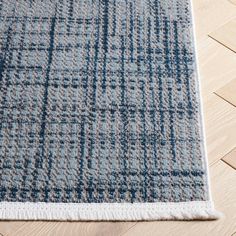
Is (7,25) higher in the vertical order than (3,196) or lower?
higher

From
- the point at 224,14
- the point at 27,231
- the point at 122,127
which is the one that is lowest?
the point at 27,231

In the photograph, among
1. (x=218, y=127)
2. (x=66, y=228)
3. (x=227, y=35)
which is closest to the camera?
(x=66, y=228)

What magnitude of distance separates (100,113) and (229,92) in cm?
27

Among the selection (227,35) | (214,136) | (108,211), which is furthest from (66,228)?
(227,35)

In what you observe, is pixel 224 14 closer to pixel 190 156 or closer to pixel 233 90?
pixel 233 90

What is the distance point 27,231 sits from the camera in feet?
2.28

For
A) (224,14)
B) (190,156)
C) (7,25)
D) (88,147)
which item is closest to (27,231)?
(88,147)

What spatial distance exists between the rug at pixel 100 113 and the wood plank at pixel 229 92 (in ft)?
0.18

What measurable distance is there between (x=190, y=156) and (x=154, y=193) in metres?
0.10

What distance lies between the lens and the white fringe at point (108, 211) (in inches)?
27.8

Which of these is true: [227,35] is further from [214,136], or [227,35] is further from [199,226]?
[199,226]

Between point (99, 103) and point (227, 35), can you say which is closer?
point (99, 103)

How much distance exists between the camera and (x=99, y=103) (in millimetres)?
824

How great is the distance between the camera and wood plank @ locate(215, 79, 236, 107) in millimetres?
850
